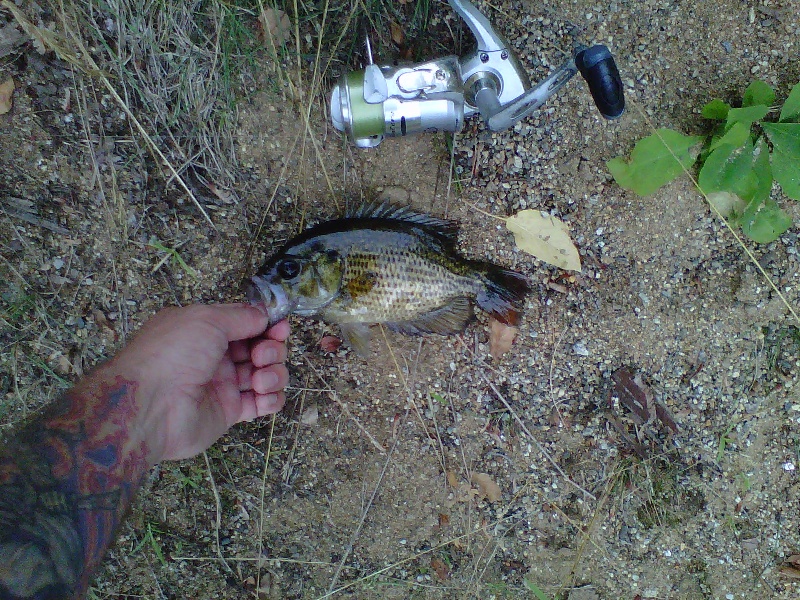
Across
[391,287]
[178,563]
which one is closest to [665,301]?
[391,287]

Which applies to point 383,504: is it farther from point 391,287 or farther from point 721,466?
point 721,466

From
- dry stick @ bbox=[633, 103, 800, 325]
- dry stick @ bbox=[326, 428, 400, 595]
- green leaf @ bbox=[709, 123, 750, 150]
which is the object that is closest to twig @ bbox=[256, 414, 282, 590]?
dry stick @ bbox=[326, 428, 400, 595]

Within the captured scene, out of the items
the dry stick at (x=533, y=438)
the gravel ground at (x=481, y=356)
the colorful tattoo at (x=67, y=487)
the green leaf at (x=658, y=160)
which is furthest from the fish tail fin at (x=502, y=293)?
the colorful tattoo at (x=67, y=487)

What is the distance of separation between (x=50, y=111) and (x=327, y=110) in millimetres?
1458

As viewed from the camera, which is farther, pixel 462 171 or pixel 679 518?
pixel 679 518

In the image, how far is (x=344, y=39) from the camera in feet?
9.14

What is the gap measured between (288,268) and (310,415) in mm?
988

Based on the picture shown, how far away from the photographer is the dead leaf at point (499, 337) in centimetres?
301

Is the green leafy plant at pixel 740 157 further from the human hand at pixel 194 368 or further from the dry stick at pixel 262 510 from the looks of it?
the dry stick at pixel 262 510

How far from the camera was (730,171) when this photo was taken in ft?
9.21

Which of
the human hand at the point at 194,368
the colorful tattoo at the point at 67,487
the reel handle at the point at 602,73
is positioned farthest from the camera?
the human hand at the point at 194,368

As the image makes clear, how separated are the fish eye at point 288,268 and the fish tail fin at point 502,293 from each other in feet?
3.30

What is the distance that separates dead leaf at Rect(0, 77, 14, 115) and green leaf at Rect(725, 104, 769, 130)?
3.78 metres

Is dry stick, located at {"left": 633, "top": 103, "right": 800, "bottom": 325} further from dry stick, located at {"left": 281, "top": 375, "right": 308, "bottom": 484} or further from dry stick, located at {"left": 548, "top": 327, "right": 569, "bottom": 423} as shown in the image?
dry stick, located at {"left": 281, "top": 375, "right": 308, "bottom": 484}
